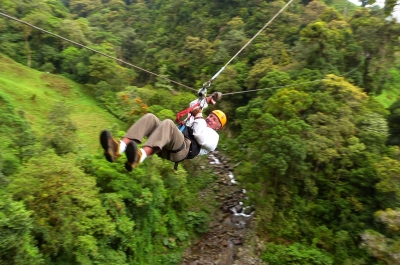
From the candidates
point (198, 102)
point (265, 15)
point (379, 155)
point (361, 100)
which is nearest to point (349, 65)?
point (361, 100)

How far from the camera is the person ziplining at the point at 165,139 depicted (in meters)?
2.77

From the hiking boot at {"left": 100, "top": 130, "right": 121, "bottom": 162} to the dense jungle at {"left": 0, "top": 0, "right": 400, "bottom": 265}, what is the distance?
4.24 m

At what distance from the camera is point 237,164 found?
51.9ft

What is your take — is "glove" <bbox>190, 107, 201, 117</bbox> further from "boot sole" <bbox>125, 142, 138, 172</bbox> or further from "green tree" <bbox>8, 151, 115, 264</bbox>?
"green tree" <bbox>8, 151, 115, 264</bbox>

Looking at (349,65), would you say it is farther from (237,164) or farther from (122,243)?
(122,243)

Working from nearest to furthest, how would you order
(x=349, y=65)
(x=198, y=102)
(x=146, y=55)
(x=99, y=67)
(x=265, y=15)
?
1. (x=198, y=102)
2. (x=349, y=65)
3. (x=99, y=67)
4. (x=265, y=15)
5. (x=146, y=55)

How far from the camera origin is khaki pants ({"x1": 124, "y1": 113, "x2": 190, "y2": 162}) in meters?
3.05

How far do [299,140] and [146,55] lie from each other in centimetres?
1815

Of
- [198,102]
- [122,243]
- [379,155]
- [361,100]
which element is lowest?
[122,243]

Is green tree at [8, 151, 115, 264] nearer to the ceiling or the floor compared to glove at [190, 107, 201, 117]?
nearer to the floor

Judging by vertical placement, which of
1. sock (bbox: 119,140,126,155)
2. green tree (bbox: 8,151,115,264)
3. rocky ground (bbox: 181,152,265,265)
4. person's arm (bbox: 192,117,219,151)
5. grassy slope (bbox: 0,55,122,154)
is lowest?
rocky ground (bbox: 181,152,265,265)

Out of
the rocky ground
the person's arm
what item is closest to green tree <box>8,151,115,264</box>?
the person's arm

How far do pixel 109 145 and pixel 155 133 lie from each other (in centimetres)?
54

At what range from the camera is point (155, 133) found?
3.11 meters
